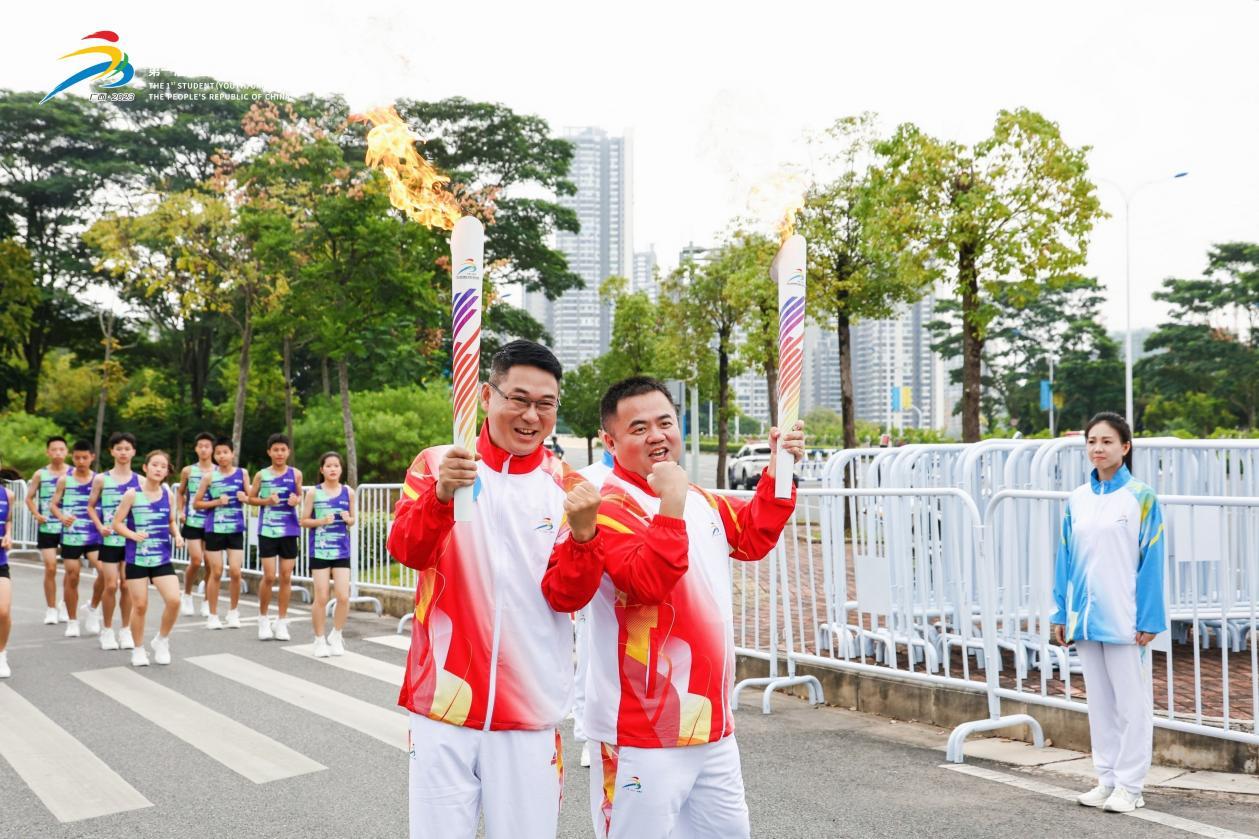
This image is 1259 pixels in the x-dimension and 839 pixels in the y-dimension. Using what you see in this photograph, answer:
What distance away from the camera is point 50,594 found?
39.1 feet

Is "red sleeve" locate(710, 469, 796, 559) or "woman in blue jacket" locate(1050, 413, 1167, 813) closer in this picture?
"red sleeve" locate(710, 469, 796, 559)

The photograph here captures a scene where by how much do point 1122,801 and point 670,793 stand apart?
3.07 m

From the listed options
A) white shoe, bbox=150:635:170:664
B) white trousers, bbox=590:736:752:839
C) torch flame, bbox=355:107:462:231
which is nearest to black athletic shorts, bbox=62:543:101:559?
white shoe, bbox=150:635:170:664

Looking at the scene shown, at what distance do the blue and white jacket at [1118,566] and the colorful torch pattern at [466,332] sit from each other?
3.70 meters

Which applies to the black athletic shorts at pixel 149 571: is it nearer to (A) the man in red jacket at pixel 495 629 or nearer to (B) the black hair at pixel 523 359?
(A) the man in red jacket at pixel 495 629

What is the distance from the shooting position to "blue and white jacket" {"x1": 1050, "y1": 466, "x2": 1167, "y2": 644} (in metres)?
5.10

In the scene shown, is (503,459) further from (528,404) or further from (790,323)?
(790,323)

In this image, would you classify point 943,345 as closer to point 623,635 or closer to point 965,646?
point 965,646

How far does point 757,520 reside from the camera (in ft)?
10.8

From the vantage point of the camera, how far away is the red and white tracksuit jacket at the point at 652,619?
2783mm

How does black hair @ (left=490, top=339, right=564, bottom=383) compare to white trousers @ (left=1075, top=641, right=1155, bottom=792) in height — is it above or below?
above

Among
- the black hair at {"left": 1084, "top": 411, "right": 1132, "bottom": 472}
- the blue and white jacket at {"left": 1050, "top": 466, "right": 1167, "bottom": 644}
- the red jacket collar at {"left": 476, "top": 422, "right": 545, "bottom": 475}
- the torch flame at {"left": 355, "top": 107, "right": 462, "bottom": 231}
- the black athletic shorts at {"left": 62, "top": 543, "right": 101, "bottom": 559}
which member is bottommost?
the black athletic shorts at {"left": 62, "top": 543, "right": 101, "bottom": 559}

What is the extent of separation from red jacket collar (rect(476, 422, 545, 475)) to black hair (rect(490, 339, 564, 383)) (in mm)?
172

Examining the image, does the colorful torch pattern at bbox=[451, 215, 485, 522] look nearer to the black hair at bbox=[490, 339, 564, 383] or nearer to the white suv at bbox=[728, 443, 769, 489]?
the black hair at bbox=[490, 339, 564, 383]
